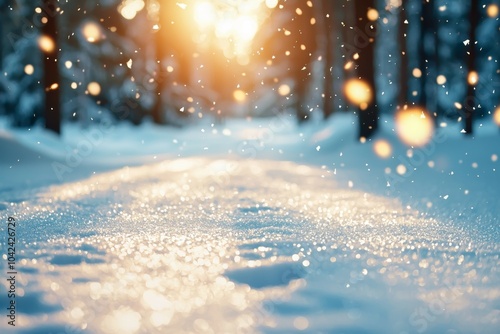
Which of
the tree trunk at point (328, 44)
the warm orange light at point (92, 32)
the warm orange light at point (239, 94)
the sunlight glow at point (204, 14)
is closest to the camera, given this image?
the tree trunk at point (328, 44)

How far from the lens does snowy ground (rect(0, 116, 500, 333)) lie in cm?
218

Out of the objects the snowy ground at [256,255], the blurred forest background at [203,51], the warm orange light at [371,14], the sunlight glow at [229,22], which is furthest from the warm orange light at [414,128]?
the sunlight glow at [229,22]

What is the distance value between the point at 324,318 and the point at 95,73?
23.4 m

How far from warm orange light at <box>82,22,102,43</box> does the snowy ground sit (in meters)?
16.7

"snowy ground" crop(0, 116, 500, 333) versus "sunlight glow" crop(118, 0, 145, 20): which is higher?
"sunlight glow" crop(118, 0, 145, 20)

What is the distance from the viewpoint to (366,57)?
38.8ft

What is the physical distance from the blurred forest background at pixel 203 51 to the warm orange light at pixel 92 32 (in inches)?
1.9

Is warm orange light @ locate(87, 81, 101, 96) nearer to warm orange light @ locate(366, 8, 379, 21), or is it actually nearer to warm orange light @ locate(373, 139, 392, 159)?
warm orange light @ locate(366, 8, 379, 21)

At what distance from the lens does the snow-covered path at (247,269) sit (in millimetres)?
2148

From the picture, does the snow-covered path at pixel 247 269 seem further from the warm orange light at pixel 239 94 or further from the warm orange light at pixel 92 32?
the warm orange light at pixel 239 94

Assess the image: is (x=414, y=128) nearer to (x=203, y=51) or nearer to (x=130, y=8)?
(x=130, y=8)

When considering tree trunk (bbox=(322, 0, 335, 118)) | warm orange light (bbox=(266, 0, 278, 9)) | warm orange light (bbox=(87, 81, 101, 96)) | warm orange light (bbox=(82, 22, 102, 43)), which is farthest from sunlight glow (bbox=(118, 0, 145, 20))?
tree trunk (bbox=(322, 0, 335, 118))

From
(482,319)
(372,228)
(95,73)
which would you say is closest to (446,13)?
(95,73)

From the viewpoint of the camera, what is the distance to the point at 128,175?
27.9 ft
